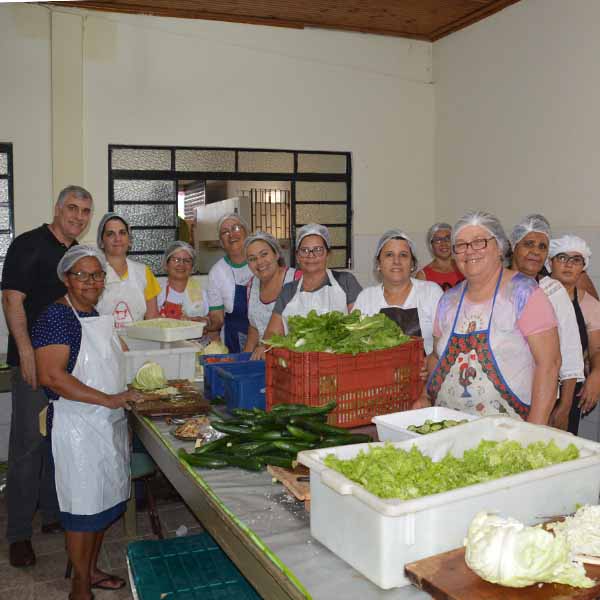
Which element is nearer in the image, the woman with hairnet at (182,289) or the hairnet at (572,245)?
the hairnet at (572,245)

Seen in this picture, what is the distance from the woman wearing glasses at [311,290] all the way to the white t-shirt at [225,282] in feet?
4.29

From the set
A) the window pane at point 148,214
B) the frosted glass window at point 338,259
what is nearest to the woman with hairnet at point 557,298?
the frosted glass window at point 338,259

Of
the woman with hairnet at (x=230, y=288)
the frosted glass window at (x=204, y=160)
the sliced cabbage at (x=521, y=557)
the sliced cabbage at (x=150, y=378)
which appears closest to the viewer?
the sliced cabbage at (x=521, y=557)

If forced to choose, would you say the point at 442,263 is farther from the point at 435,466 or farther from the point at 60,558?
the point at 435,466

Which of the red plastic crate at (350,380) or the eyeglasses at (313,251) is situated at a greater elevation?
the eyeglasses at (313,251)

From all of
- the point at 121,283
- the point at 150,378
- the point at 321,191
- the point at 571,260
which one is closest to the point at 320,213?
the point at 321,191

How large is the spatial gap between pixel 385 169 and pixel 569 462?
643 centimetres

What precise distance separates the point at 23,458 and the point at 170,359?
1.26 m

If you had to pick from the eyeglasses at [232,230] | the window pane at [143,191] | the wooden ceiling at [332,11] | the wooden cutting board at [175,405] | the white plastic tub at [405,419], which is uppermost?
the wooden ceiling at [332,11]

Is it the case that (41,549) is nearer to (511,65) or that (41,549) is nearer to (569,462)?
(569,462)

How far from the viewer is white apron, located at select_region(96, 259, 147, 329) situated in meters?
4.91

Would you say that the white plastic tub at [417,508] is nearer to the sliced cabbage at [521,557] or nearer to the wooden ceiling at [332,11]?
the sliced cabbage at [521,557]

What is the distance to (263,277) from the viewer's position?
180 inches

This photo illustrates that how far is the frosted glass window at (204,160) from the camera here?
22.9 ft
